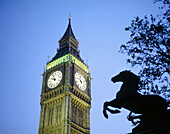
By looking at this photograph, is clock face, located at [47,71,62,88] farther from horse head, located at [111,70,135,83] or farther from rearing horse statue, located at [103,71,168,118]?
rearing horse statue, located at [103,71,168,118]

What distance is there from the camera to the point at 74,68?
5550cm

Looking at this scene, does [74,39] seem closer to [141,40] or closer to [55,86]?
[55,86]

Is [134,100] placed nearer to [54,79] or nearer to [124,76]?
[124,76]

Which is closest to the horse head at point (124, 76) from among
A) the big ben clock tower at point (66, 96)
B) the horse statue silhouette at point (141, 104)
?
the horse statue silhouette at point (141, 104)

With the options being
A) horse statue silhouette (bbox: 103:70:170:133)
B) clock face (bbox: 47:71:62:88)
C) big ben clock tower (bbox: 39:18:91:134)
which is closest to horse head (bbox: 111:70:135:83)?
horse statue silhouette (bbox: 103:70:170:133)

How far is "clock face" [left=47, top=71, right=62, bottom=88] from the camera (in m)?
54.3

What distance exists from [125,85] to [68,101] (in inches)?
1626

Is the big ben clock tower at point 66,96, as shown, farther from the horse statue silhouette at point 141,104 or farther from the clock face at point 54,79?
the horse statue silhouette at point 141,104

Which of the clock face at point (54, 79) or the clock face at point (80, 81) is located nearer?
the clock face at point (54, 79)

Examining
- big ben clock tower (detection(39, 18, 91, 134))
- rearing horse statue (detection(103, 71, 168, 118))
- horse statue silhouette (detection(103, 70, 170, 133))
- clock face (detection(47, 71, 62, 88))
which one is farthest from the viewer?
clock face (detection(47, 71, 62, 88))

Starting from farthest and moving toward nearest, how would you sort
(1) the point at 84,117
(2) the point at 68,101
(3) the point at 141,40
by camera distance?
(1) the point at 84,117, (2) the point at 68,101, (3) the point at 141,40

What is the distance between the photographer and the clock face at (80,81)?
54.8 meters

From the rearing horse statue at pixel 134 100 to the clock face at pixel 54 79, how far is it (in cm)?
4536

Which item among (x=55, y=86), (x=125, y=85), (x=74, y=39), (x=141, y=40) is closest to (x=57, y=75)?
(x=55, y=86)
